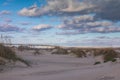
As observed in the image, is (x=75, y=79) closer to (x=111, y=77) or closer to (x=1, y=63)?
(x=111, y=77)

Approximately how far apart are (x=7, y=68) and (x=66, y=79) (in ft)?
13.0

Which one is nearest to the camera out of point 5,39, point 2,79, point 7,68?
point 2,79

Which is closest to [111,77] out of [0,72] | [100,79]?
[100,79]

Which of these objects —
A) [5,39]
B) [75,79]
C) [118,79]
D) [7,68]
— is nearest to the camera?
[118,79]

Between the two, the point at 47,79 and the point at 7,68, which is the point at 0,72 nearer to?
the point at 7,68

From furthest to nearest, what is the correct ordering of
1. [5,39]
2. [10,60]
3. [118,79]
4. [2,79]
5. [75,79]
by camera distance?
1. [5,39]
2. [10,60]
3. [2,79]
4. [75,79]
5. [118,79]

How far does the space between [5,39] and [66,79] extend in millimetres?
8325

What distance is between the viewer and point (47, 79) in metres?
9.39

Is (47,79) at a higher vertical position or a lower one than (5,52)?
lower

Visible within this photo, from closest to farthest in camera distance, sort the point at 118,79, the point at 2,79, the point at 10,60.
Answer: the point at 118,79 → the point at 2,79 → the point at 10,60

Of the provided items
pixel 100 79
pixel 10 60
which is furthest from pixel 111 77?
pixel 10 60

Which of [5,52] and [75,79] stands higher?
[5,52]

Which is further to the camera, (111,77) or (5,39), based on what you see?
(5,39)

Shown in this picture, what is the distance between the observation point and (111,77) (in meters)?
8.48
